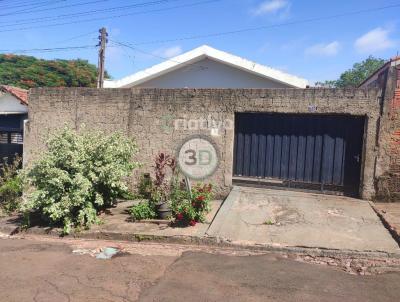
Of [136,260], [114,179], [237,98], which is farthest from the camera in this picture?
[237,98]

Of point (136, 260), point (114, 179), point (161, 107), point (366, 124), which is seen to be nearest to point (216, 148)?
point (161, 107)

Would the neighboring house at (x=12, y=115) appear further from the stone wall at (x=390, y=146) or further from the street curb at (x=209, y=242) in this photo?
the stone wall at (x=390, y=146)

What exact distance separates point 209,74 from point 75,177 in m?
9.95

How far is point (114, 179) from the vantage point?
22.7 feet

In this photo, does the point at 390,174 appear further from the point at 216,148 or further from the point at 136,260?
the point at 136,260

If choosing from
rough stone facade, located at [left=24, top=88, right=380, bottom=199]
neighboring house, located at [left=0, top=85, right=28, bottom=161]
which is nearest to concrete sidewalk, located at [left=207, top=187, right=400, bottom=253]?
rough stone facade, located at [left=24, top=88, right=380, bottom=199]

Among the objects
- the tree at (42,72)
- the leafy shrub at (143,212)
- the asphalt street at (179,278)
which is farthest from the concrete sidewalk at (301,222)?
the tree at (42,72)

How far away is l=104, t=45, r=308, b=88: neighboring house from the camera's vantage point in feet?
45.7

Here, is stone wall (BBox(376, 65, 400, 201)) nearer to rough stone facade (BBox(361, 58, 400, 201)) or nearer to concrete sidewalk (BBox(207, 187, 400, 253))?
rough stone facade (BBox(361, 58, 400, 201))

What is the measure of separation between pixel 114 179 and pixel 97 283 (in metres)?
2.87

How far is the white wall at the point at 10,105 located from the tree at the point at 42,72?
49.7ft

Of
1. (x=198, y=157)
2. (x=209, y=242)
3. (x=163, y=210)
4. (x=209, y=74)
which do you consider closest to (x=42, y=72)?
(x=209, y=74)

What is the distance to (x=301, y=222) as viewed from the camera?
618cm

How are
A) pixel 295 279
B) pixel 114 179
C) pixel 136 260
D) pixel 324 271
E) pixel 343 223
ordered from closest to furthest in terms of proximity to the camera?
1. pixel 295 279
2. pixel 324 271
3. pixel 136 260
4. pixel 343 223
5. pixel 114 179
